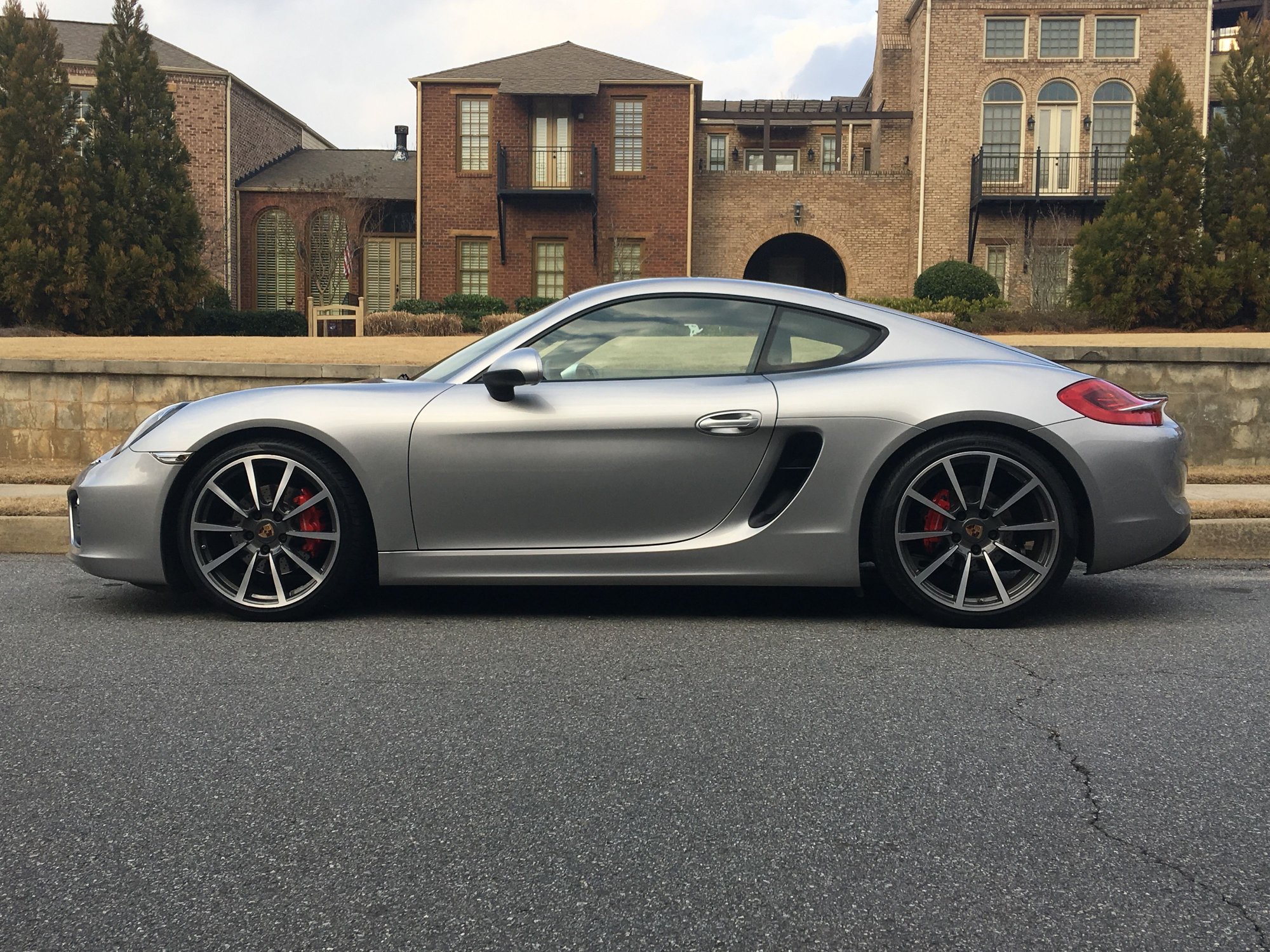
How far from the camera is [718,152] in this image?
1534 inches

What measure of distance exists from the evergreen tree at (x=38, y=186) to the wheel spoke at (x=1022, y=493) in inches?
848

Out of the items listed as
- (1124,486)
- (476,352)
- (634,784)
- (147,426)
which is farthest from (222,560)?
(1124,486)

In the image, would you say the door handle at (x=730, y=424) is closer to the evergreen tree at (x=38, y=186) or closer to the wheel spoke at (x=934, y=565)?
the wheel spoke at (x=934, y=565)

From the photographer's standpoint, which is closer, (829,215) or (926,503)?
(926,503)

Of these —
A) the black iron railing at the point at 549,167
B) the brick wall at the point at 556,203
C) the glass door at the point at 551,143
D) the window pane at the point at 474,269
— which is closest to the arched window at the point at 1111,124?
the brick wall at the point at 556,203

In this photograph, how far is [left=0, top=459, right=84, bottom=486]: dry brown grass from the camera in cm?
902

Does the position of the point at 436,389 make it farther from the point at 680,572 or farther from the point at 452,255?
the point at 452,255

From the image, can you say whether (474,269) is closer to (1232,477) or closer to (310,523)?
(1232,477)

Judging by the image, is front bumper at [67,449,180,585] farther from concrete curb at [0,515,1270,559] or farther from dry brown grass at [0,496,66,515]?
concrete curb at [0,515,1270,559]

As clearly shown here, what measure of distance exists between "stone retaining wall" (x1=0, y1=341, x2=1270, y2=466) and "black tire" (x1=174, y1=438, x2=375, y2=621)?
556 centimetres

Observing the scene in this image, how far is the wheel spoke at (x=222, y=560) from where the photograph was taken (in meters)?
4.59

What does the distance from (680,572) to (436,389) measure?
1.17 m

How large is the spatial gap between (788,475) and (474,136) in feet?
90.5

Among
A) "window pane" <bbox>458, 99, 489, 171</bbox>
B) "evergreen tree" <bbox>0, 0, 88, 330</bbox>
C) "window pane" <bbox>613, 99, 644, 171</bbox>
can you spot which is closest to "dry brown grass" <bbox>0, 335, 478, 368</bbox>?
"evergreen tree" <bbox>0, 0, 88, 330</bbox>
